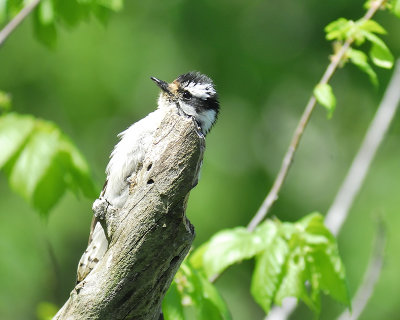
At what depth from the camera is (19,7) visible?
4.42 m

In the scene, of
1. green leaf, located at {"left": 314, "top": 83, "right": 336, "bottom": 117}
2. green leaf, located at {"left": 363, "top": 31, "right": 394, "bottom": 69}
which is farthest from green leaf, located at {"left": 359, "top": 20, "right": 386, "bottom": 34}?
green leaf, located at {"left": 314, "top": 83, "right": 336, "bottom": 117}

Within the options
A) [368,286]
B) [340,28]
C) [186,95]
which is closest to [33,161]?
[186,95]

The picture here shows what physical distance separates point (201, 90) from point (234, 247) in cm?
160

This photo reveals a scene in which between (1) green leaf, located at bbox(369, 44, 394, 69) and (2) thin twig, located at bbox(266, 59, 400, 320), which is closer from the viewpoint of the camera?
(1) green leaf, located at bbox(369, 44, 394, 69)

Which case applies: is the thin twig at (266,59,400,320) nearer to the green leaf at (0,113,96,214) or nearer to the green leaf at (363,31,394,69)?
the green leaf at (363,31,394,69)

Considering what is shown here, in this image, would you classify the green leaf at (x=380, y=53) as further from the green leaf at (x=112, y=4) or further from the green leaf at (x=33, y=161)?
the green leaf at (x=33, y=161)

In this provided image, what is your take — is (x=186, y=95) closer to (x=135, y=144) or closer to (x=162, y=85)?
(x=162, y=85)

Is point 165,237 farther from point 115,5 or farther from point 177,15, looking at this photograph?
point 177,15

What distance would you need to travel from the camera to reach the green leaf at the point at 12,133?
4344 mm

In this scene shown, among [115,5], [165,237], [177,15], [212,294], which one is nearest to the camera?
[165,237]

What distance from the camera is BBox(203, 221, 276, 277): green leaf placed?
388 cm

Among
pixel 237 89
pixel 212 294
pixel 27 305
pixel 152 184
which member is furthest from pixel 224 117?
pixel 152 184

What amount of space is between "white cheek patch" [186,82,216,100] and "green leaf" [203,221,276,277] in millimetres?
1398

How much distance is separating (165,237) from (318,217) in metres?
1.27
